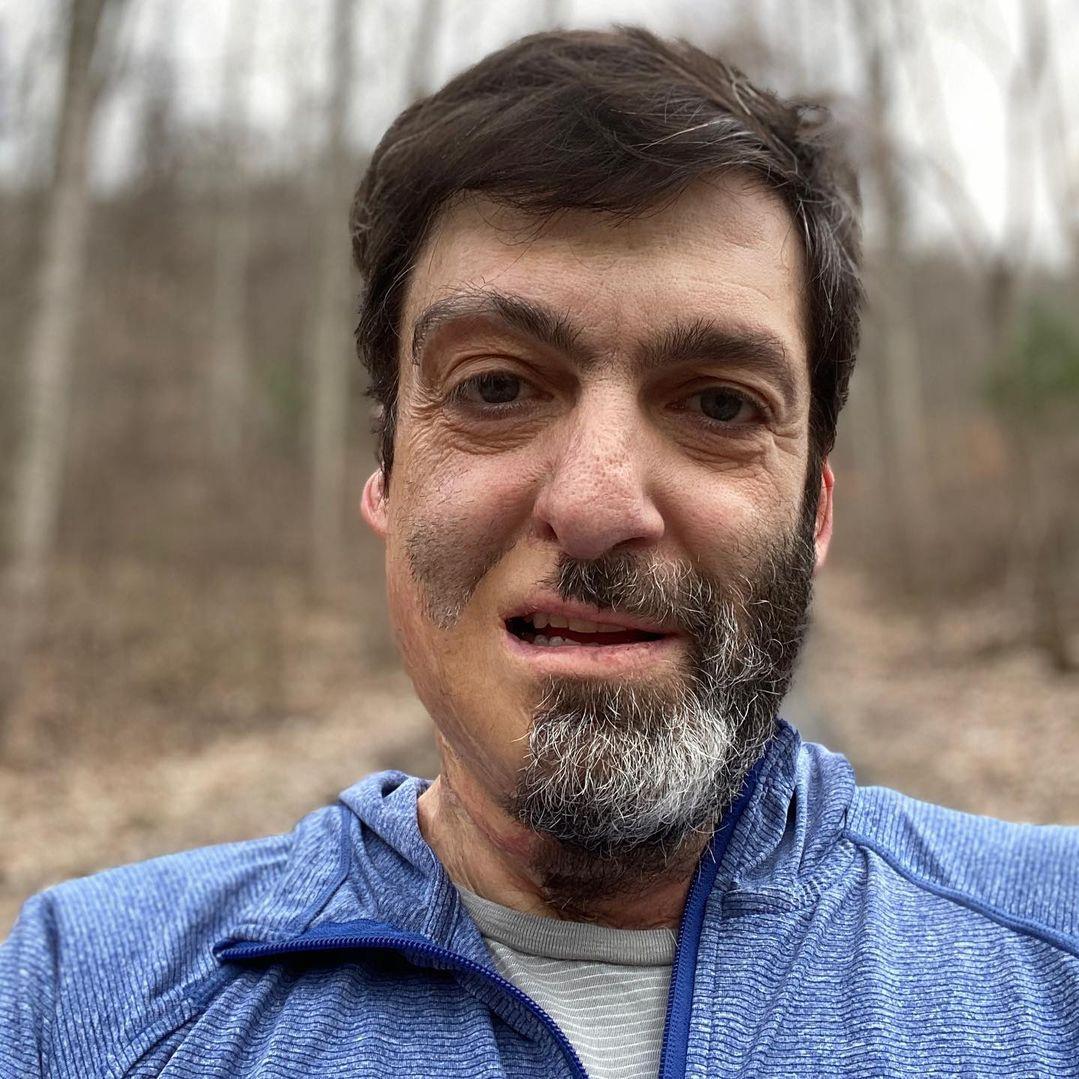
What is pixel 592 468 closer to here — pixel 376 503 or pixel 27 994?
pixel 376 503

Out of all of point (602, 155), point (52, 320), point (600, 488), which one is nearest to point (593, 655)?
point (600, 488)

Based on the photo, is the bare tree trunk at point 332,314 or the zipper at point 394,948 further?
the bare tree trunk at point 332,314

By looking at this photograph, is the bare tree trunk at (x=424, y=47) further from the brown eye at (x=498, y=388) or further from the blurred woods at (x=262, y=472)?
the brown eye at (x=498, y=388)

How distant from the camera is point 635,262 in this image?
61.9 inches

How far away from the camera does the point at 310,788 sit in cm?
725

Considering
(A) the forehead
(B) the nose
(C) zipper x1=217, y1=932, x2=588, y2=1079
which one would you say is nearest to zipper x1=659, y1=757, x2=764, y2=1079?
(C) zipper x1=217, y1=932, x2=588, y2=1079

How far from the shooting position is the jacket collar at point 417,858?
1.59 metres

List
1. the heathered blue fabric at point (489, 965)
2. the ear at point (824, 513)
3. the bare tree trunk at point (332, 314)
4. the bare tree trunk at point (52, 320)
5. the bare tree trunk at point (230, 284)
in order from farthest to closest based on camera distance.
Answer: the bare tree trunk at point (230, 284) < the bare tree trunk at point (332, 314) < the bare tree trunk at point (52, 320) < the ear at point (824, 513) < the heathered blue fabric at point (489, 965)

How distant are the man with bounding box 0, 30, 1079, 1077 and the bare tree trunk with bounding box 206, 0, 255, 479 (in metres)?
17.5

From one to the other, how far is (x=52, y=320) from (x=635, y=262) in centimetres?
783

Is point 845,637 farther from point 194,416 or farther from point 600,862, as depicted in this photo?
point 600,862

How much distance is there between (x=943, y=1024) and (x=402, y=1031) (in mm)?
758

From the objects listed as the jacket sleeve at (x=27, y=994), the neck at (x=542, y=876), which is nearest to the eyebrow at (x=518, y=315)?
the neck at (x=542, y=876)

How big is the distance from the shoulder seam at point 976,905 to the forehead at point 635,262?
825 mm
